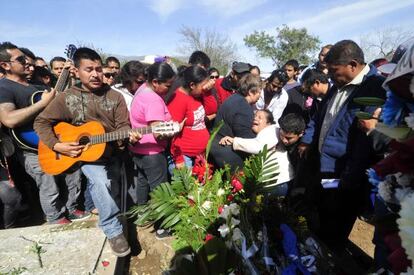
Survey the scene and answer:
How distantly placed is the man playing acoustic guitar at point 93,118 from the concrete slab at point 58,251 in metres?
0.15

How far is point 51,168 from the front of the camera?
2.90 meters

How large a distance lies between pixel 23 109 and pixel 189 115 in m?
1.77

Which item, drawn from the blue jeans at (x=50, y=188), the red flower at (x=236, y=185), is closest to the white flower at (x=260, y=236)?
the red flower at (x=236, y=185)

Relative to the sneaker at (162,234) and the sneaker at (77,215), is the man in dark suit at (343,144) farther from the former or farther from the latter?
the sneaker at (77,215)

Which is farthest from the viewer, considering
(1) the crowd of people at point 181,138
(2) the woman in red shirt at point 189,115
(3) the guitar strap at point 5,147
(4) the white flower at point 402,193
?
(2) the woman in red shirt at point 189,115

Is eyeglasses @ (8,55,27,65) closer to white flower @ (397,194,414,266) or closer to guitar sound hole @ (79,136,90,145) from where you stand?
guitar sound hole @ (79,136,90,145)

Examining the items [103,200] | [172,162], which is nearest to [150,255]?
[103,200]

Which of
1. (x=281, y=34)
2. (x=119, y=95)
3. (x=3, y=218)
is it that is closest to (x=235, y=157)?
(x=119, y=95)

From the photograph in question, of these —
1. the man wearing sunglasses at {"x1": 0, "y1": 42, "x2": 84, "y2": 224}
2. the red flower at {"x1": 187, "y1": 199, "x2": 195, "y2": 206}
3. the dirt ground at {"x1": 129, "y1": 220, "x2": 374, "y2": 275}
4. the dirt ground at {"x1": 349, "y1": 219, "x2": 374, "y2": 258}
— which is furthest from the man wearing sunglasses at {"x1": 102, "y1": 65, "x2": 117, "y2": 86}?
the dirt ground at {"x1": 349, "y1": 219, "x2": 374, "y2": 258}

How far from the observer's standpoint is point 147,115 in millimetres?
2873

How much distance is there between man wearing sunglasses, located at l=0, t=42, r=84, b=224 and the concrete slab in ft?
2.16

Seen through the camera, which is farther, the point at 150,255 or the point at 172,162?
the point at 172,162

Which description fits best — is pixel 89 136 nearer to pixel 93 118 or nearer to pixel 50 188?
pixel 93 118

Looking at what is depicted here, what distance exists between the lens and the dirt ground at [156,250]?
2.86m
